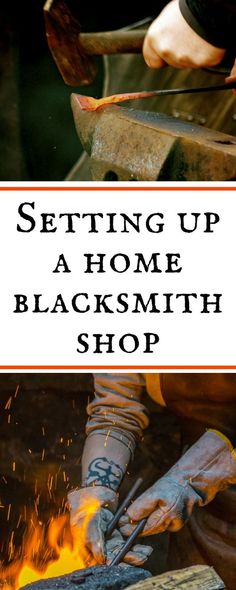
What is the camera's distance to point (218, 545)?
327 centimetres

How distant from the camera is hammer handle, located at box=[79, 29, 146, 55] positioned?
2812mm

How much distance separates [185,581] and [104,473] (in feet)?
2.04

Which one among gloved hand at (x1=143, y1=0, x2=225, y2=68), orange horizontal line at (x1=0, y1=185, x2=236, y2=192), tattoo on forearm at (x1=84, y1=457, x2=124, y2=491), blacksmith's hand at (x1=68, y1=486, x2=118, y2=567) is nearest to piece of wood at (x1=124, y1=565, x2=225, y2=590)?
blacksmith's hand at (x1=68, y1=486, x2=118, y2=567)

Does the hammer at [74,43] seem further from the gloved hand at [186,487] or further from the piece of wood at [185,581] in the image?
the piece of wood at [185,581]

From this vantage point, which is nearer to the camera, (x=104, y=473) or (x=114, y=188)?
(x=114, y=188)

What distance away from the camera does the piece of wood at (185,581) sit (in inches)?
95.2

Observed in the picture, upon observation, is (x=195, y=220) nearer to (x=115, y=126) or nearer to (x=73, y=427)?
(x=115, y=126)

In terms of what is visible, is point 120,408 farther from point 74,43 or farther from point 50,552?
point 74,43

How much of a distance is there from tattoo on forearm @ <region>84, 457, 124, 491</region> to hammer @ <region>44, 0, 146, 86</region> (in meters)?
1.28

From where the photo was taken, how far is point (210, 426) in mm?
3191

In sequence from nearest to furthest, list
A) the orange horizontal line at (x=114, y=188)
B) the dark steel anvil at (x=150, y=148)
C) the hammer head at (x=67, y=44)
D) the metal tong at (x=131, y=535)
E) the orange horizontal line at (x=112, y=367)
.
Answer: the dark steel anvil at (x=150, y=148) < the orange horizontal line at (x=114, y=188) < the metal tong at (x=131, y=535) < the orange horizontal line at (x=112, y=367) < the hammer head at (x=67, y=44)

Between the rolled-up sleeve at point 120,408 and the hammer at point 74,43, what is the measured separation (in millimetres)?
1030

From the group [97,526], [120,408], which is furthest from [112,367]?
[97,526]

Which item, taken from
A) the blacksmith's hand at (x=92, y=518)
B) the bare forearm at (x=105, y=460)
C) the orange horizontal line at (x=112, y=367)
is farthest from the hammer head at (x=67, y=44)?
the blacksmith's hand at (x=92, y=518)
